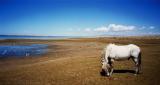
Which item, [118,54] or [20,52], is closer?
[118,54]

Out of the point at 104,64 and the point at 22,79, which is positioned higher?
the point at 104,64

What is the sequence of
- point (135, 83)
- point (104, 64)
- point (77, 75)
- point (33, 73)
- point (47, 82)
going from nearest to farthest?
1. point (135, 83)
2. point (47, 82)
3. point (104, 64)
4. point (77, 75)
5. point (33, 73)

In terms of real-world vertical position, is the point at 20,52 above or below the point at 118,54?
below

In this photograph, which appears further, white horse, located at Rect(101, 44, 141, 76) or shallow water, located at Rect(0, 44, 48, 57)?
shallow water, located at Rect(0, 44, 48, 57)

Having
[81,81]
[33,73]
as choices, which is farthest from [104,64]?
[33,73]

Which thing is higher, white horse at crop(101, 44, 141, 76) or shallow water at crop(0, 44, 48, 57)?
white horse at crop(101, 44, 141, 76)

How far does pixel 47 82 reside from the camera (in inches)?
434

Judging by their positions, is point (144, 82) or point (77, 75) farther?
point (77, 75)

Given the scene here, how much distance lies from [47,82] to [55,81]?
60cm

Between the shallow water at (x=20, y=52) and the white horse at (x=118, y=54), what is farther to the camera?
the shallow water at (x=20, y=52)

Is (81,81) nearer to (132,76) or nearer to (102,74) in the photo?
(102,74)

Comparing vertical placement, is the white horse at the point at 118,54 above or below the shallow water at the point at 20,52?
above

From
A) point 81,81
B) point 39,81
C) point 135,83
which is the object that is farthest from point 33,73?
point 135,83

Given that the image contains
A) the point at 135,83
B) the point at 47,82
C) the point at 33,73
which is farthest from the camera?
the point at 33,73
